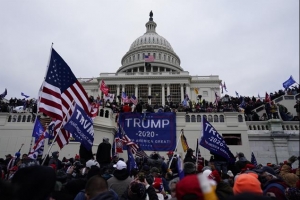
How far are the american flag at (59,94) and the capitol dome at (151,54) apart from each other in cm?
5721

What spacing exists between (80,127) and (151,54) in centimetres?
6768

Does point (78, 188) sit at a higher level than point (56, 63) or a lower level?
lower

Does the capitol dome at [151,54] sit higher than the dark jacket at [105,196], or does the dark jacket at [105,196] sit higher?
the capitol dome at [151,54]

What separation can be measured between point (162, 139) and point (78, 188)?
1411 centimetres

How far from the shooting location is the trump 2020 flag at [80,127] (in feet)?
23.1

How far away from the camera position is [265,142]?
2038cm

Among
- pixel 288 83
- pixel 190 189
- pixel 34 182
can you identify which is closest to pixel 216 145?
pixel 190 189

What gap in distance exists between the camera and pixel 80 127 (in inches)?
287

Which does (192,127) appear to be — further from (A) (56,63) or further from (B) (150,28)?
(B) (150,28)

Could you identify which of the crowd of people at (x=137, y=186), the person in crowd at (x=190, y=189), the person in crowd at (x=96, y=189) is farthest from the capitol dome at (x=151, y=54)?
the person in crowd at (x=190, y=189)

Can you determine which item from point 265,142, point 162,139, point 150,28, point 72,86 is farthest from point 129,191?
point 150,28

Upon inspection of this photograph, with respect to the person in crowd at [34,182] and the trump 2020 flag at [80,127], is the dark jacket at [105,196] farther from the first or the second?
the trump 2020 flag at [80,127]

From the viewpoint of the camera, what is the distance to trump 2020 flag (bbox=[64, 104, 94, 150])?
7.05m

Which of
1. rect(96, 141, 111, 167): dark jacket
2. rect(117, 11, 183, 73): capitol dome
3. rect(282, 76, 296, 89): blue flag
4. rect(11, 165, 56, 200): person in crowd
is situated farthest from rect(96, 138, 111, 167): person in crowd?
rect(117, 11, 183, 73): capitol dome
